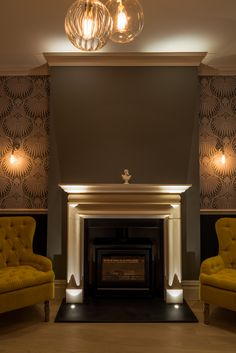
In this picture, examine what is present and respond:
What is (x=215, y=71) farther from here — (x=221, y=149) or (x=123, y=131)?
(x=123, y=131)

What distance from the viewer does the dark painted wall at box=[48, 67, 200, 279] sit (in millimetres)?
4129

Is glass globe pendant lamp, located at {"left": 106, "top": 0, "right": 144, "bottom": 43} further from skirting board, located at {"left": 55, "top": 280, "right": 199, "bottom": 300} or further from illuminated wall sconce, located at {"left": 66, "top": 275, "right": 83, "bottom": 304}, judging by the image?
skirting board, located at {"left": 55, "top": 280, "right": 199, "bottom": 300}

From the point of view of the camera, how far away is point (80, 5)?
1617mm

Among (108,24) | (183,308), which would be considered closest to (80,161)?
(183,308)

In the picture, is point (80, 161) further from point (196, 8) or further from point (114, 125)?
point (196, 8)

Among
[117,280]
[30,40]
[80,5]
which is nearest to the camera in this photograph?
[80,5]

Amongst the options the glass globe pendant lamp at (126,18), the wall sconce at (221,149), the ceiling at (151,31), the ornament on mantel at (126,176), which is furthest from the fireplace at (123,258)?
the glass globe pendant lamp at (126,18)

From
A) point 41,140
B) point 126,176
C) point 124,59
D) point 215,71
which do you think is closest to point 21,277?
point 126,176

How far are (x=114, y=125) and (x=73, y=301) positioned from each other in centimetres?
204

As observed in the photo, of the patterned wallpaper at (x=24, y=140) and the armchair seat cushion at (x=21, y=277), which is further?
the patterned wallpaper at (x=24, y=140)

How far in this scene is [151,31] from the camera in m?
3.44

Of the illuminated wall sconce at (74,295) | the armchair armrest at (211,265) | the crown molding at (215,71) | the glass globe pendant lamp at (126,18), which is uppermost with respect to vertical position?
the crown molding at (215,71)

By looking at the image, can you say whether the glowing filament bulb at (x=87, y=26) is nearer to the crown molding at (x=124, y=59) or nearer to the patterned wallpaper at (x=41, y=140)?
the crown molding at (x=124, y=59)

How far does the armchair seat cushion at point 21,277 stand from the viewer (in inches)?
121
